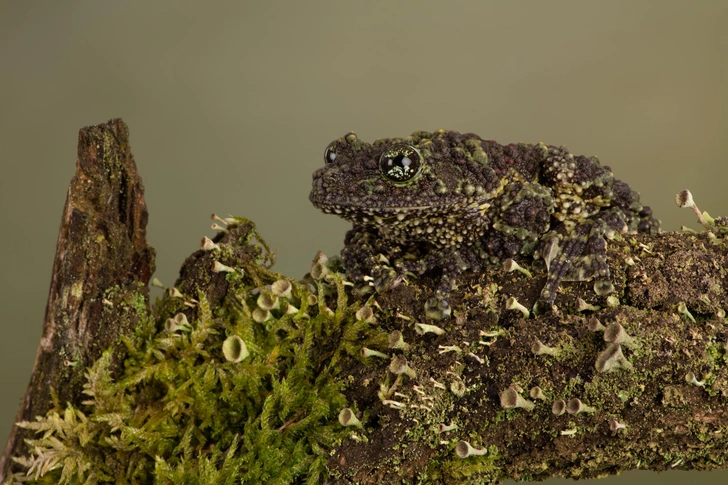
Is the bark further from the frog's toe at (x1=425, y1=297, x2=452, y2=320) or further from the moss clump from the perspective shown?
the moss clump

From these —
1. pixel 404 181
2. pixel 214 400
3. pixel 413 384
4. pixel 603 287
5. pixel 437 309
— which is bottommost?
pixel 214 400

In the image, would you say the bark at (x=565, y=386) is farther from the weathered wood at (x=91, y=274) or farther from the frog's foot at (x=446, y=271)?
the weathered wood at (x=91, y=274)

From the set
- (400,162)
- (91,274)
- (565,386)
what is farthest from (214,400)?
(565,386)

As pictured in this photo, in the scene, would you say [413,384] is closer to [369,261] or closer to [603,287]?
[369,261]

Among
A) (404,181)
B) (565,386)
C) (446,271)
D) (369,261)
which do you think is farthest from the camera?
(369,261)

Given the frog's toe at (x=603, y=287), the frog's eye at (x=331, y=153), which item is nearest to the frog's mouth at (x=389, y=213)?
the frog's eye at (x=331, y=153)

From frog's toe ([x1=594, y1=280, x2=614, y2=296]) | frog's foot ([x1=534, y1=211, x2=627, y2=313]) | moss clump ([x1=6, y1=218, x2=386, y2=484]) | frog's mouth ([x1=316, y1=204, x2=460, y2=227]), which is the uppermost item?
frog's mouth ([x1=316, y1=204, x2=460, y2=227])

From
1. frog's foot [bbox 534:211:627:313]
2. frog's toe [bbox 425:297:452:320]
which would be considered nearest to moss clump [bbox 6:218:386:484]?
frog's toe [bbox 425:297:452:320]

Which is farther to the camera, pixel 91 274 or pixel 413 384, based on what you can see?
pixel 91 274

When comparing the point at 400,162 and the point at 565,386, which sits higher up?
the point at 400,162
